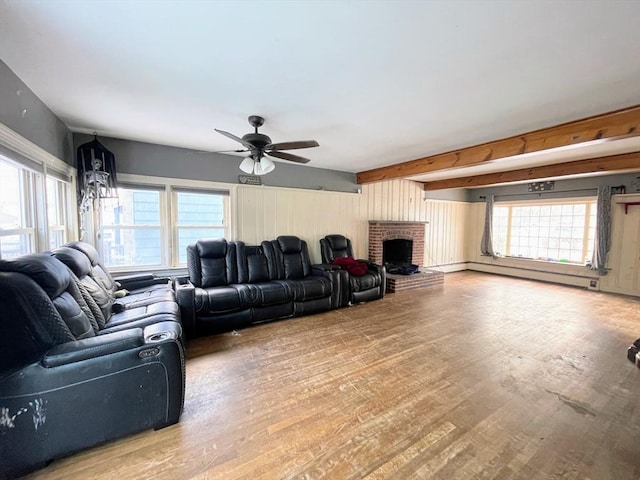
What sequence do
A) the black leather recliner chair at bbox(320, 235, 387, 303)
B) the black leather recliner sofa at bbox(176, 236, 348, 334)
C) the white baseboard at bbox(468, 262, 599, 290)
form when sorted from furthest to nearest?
the white baseboard at bbox(468, 262, 599, 290) < the black leather recliner chair at bbox(320, 235, 387, 303) < the black leather recliner sofa at bbox(176, 236, 348, 334)

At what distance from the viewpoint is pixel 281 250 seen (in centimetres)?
450

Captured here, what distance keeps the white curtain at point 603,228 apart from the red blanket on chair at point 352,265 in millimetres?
4711

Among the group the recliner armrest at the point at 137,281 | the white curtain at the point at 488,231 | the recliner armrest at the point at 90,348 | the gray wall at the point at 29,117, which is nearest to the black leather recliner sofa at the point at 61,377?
the recliner armrest at the point at 90,348

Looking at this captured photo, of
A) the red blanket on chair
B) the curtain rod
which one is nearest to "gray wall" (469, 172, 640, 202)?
the curtain rod

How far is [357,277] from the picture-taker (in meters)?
4.54

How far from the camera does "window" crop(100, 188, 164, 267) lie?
3.68 m

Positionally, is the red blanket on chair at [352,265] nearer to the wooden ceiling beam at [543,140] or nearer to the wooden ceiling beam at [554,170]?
the wooden ceiling beam at [543,140]

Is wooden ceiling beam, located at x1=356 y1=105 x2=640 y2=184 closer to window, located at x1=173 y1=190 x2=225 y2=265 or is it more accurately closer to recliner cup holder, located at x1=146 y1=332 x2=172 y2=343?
window, located at x1=173 y1=190 x2=225 y2=265

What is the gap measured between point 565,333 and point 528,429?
2.27m

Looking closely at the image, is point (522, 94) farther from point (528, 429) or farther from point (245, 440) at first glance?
point (245, 440)

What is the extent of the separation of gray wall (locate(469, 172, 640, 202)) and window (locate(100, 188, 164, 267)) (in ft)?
25.4

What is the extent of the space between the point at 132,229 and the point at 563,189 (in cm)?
839

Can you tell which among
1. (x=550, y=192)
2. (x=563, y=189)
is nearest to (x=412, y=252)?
(x=550, y=192)

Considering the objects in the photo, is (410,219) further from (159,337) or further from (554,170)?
(159,337)
